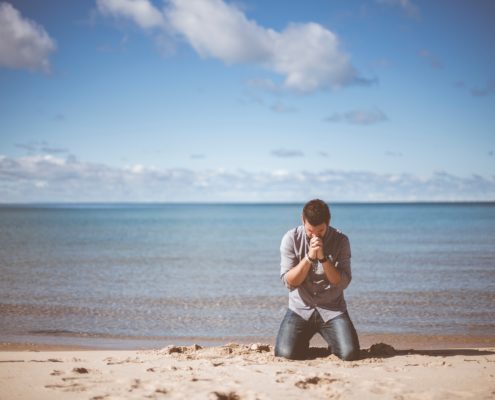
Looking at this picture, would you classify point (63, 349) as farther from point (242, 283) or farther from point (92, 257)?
point (92, 257)

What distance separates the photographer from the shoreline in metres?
8.22

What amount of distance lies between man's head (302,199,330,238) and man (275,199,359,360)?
0.21 m

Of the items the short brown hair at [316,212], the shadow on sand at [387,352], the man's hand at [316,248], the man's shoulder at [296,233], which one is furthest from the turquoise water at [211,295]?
the short brown hair at [316,212]

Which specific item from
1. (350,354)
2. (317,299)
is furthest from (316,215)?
(350,354)

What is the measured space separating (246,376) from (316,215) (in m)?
2.12

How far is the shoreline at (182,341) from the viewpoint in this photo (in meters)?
8.22

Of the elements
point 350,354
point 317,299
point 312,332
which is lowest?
point 350,354

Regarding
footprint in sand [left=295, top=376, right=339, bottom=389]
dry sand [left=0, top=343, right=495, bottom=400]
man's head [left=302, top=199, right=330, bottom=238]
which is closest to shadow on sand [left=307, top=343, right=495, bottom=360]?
dry sand [left=0, top=343, right=495, bottom=400]

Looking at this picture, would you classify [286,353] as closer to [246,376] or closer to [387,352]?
[246,376]

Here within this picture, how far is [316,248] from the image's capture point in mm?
5824

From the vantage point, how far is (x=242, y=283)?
14852mm

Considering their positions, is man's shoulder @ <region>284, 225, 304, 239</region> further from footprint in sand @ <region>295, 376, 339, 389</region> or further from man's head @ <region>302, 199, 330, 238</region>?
footprint in sand @ <region>295, 376, 339, 389</region>

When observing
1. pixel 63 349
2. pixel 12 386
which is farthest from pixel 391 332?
pixel 12 386

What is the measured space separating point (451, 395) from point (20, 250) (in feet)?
82.1
